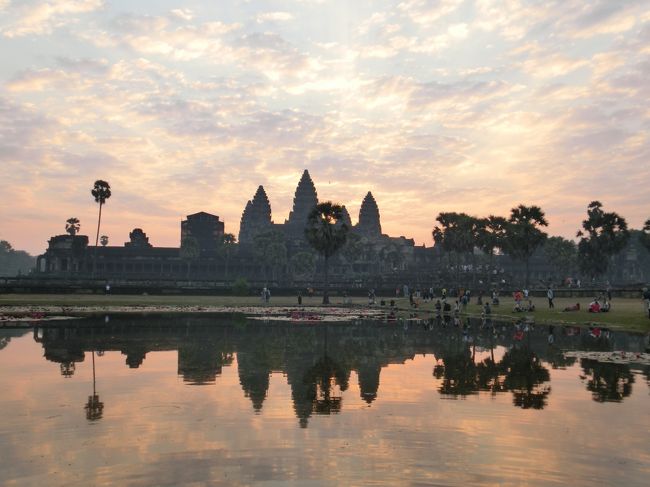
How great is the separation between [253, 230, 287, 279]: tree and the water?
135832 mm

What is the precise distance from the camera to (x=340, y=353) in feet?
86.6

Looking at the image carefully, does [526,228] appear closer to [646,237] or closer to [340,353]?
[646,237]

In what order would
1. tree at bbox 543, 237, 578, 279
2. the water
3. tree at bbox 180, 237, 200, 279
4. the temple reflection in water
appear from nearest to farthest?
the water → the temple reflection in water → tree at bbox 543, 237, 578, 279 → tree at bbox 180, 237, 200, 279

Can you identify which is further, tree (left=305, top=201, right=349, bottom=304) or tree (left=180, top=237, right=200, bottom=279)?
tree (left=180, top=237, right=200, bottom=279)

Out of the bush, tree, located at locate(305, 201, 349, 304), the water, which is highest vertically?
tree, located at locate(305, 201, 349, 304)

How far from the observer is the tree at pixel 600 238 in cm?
10406

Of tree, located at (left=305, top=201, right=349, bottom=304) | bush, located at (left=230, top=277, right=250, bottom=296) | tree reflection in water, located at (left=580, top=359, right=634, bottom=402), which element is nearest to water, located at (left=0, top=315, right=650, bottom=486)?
tree reflection in water, located at (left=580, top=359, right=634, bottom=402)

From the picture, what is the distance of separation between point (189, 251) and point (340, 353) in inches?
5802

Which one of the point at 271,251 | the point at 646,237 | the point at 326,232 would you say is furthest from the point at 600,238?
the point at 271,251

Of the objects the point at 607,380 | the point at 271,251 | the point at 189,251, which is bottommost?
the point at 607,380

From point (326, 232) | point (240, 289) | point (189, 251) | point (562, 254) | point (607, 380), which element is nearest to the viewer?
point (607, 380)

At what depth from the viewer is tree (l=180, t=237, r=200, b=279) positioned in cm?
16850

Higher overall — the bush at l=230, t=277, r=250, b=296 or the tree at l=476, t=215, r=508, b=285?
the tree at l=476, t=215, r=508, b=285

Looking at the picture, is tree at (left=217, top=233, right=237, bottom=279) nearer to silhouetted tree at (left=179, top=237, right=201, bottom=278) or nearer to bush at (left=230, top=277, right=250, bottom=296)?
silhouetted tree at (left=179, top=237, right=201, bottom=278)
